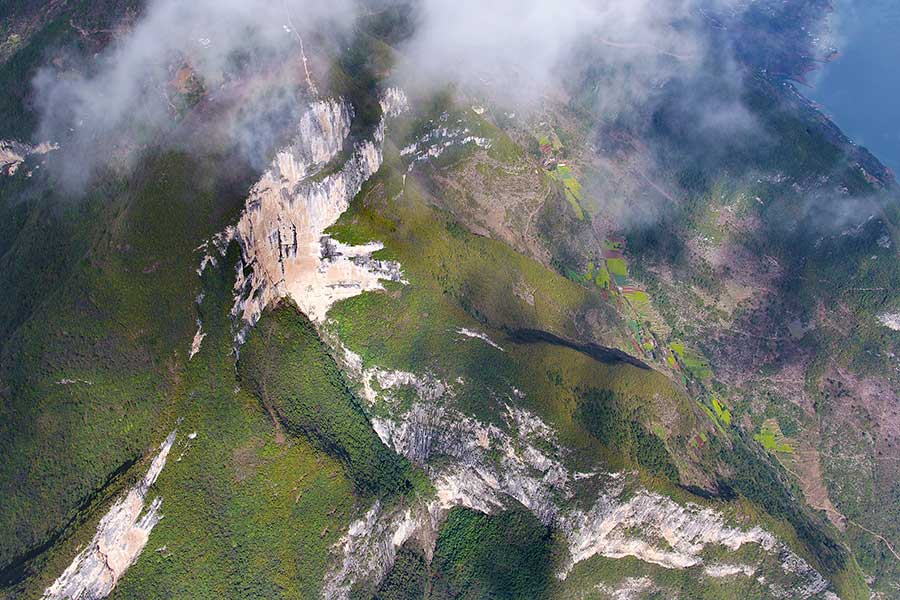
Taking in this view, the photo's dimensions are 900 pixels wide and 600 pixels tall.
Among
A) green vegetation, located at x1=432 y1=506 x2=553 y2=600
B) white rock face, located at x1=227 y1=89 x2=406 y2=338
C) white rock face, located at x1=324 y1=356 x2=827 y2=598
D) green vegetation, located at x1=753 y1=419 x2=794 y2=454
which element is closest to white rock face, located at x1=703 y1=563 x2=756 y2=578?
white rock face, located at x1=324 y1=356 x2=827 y2=598

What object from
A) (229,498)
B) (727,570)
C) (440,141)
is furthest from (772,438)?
(229,498)

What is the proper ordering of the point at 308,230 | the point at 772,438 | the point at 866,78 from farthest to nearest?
the point at 866,78, the point at 772,438, the point at 308,230

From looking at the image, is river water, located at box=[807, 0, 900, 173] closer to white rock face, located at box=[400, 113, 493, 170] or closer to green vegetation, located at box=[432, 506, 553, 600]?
white rock face, located at box=[400, 113, 493, 170]

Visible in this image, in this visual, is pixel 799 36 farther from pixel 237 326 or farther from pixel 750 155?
pixel 237 326

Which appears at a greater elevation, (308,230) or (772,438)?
(308,230)

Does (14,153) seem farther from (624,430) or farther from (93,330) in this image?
(624,430)

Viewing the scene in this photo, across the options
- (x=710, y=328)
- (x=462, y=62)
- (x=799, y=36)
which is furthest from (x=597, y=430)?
(x=799, y=36)

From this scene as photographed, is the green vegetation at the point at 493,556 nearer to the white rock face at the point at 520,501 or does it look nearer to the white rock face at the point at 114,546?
the white rock face at the point at 520,501
